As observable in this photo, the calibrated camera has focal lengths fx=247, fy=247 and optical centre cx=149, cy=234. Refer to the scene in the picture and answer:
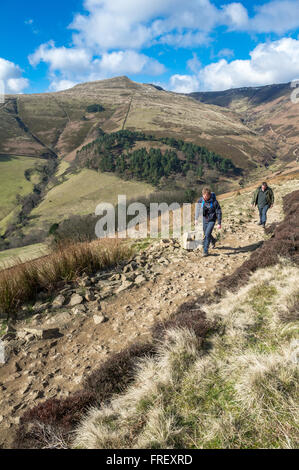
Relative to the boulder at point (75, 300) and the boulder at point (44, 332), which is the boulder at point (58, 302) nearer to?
the boulder at point (75, 300)

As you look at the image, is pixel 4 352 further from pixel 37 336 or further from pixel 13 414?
pixel 13 414

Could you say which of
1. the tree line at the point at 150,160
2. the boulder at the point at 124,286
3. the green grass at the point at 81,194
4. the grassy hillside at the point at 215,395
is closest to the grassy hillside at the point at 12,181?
the green grass at the point at 81,194

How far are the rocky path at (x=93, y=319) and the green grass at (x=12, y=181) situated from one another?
Result: 84934mm

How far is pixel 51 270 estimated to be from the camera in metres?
6.57

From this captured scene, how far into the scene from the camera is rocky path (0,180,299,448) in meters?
3.65

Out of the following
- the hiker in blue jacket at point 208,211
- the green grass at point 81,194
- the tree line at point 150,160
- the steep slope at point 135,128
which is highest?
the steep slope at point 135,128

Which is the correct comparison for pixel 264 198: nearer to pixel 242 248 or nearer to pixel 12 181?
pixel 242 248

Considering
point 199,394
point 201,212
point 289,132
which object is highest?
point 289,132

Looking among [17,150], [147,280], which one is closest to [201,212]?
[147,280]

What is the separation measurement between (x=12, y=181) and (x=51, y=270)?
112m

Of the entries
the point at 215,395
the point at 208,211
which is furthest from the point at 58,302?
the point at 208,211

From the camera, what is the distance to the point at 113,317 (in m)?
5.36

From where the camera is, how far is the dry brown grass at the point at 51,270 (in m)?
5.69
